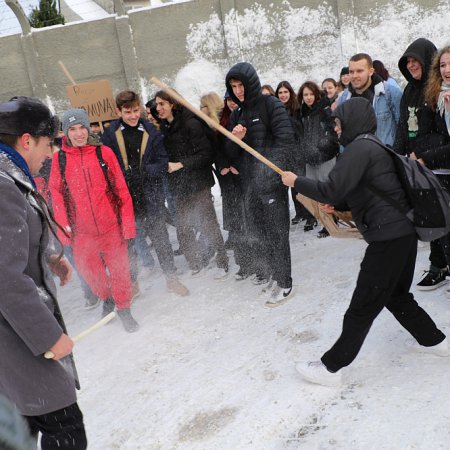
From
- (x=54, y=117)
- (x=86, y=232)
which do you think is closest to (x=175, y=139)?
(x=86, y=232)

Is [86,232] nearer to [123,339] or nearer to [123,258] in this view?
[123,258]

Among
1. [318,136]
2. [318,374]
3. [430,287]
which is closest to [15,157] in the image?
[318,374]

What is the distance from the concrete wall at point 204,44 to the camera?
14.5 m

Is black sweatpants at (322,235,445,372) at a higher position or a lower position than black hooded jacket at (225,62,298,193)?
lower

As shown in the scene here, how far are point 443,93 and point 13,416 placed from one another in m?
3.31

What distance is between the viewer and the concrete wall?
14461 millimetres

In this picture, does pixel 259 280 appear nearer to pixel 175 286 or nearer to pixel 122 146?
pixel 175 286

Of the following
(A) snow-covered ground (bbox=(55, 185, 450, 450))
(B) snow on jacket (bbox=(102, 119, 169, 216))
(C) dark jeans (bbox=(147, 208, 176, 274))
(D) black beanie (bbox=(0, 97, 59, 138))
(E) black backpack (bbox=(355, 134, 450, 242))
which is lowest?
(A) snow-covered ground (bbox=(55, 185, 450, 450))

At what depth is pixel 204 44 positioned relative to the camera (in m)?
14.9

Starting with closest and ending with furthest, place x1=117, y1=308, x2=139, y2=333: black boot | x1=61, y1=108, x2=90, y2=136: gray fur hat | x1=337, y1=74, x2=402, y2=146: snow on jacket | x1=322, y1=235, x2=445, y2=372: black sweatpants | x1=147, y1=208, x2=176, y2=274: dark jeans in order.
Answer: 1. x1=322, y1=235, x2=445, y2=372: black sweatpants
2. x1=61, y1=108, x2=90, y2=136: gray fur hat
3. x1=117, y1=308, x2=139, y2=333: black boot
4. x1=337, y1=74, x2=402, y2=146: snow on jacket
5. x1=147, y1=208, x2=176, y2=274: dark jeans

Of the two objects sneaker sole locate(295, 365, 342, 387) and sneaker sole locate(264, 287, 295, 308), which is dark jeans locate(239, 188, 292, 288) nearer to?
sneaker sole locate(264, 287, 295, 308)

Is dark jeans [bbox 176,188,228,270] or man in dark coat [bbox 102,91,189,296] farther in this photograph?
dark jeans [bbox 176,188,228,270]

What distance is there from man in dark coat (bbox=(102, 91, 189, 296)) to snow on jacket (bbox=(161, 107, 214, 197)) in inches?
6.5

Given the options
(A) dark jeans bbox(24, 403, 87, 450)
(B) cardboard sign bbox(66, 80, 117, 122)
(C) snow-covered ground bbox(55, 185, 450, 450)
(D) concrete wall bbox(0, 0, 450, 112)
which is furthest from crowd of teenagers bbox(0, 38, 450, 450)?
(D) concrete wall bbox(0, 0, 450, 112)
